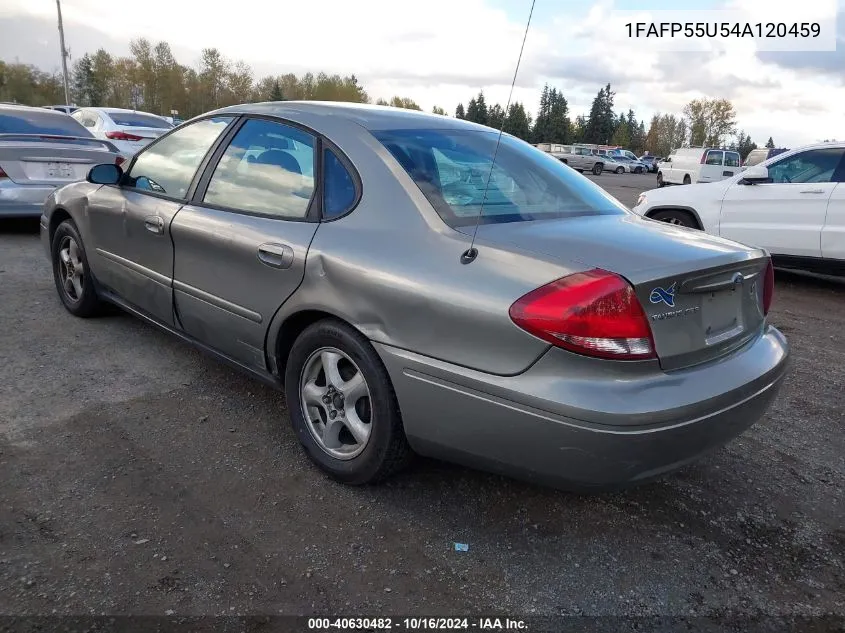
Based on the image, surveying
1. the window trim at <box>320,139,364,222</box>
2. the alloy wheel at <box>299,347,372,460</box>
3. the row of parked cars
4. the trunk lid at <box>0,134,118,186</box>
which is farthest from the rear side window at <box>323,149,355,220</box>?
the trunk lid at <box>0,134,118,186</box>

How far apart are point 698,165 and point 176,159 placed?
29.2 meters

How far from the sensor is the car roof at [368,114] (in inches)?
119

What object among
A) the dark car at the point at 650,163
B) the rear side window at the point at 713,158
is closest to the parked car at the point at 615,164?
the dark car at the point at 650,163

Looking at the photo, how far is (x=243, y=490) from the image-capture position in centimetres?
272

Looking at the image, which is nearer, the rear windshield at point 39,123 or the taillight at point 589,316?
the taillight at point 589,316

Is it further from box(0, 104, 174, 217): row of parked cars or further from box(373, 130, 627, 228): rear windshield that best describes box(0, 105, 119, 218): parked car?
box(373, 130, 627, 228): rear windshield

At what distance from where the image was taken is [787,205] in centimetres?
702

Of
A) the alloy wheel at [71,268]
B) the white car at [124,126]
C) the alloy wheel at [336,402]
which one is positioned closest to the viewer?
the alloy wheel at [336,402]

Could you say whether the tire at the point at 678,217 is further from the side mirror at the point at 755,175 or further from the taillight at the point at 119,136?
the taillight at the point at 119,136

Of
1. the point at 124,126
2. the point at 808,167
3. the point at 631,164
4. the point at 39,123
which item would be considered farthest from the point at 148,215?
the point at 631,164

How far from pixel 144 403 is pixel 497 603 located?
2.18 metres

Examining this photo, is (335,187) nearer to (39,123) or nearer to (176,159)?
(176,159)

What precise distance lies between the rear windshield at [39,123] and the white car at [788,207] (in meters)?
7.53

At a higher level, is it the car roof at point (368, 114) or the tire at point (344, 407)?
the car roof at point (368, 114)
